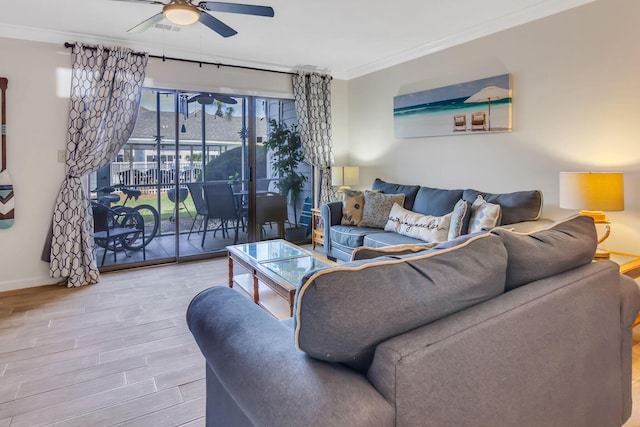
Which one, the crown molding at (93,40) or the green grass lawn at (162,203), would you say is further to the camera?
the green grass lawn at (162,203)

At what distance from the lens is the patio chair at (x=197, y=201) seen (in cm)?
485

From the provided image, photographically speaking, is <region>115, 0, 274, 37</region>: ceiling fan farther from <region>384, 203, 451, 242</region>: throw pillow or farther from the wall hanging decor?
<region>384, 203, 451, 242</region>: throw pillow

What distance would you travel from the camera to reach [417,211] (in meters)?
4.16

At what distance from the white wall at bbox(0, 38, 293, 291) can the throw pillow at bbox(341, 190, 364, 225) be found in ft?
9.44

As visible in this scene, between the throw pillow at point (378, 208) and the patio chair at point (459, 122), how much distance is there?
879 mm

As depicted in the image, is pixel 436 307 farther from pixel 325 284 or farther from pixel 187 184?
pixel 187 184

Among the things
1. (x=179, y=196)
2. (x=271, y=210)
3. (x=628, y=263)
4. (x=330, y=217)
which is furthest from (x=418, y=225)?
(x=179, y=196)

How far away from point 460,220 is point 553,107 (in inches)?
47.1

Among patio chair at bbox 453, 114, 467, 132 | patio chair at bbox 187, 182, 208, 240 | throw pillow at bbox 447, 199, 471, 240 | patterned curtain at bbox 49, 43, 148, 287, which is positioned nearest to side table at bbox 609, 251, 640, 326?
throw pillow at bbox 447, 199, 471, 240

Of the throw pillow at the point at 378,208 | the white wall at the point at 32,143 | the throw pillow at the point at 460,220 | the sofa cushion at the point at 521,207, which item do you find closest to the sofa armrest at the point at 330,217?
the throw pillow at the point at 378,208

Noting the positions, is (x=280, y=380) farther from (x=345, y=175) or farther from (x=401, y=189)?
(x=345, y=175)

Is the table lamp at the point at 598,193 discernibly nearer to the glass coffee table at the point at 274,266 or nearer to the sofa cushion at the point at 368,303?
the glass coffee table at the point at 274,266

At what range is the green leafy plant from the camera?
5379 millimetres

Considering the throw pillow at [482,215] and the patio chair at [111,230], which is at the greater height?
the throw pillow at [482,215]
